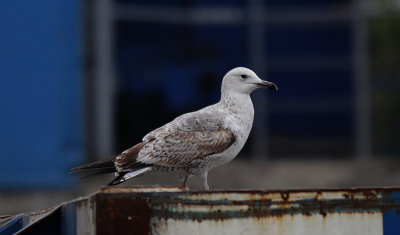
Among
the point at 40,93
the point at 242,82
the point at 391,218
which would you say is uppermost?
the point at 40,93

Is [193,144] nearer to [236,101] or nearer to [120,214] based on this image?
[236,101]

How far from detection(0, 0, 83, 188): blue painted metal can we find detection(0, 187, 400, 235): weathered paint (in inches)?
354

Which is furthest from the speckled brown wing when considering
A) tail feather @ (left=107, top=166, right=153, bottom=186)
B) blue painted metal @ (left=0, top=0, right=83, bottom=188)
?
blue painted metal @ (left=0, top=0, right=83, bottom=188)

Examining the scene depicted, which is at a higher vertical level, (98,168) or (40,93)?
(40,93)

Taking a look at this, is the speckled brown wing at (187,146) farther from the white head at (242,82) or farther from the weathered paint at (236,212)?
the weathered paint at (236,212)

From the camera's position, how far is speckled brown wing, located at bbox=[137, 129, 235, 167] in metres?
6.14

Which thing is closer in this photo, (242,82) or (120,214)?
(120,214)

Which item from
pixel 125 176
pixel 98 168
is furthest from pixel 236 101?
pixel 98 168

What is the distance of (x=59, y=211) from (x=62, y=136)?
9420mm

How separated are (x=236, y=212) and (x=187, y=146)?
2469 millimetres

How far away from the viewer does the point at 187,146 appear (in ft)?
20.4

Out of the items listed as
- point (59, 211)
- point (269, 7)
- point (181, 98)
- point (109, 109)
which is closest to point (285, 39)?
point (269, 7)

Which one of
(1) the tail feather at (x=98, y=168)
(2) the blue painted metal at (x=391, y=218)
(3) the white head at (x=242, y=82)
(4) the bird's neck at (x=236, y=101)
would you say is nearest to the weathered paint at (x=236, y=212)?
(2) the blue painted metal at (x=391, y=218)

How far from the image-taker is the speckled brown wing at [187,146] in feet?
20.1
